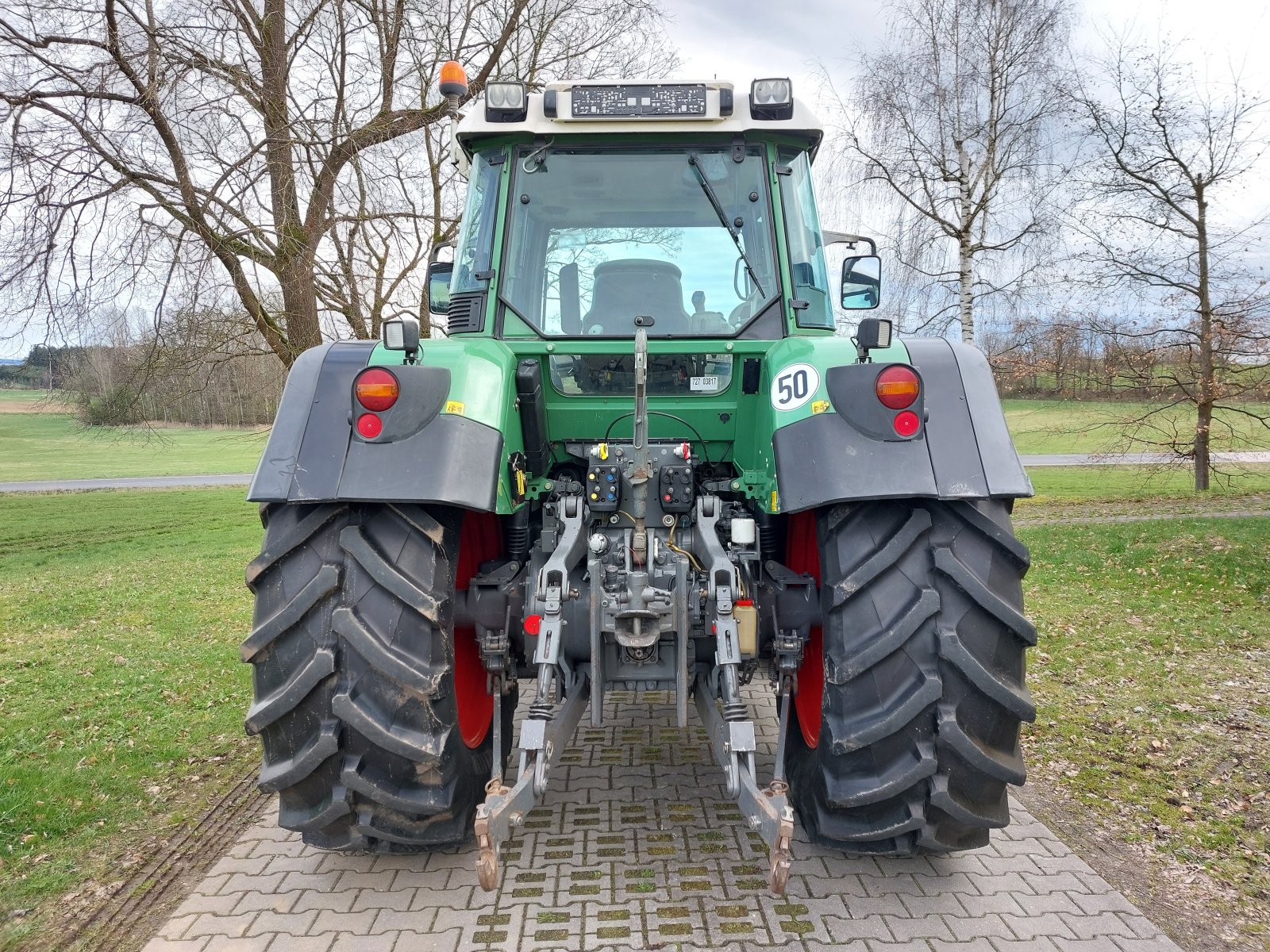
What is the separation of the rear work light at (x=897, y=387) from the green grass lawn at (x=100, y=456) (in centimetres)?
2142

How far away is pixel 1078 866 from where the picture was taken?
3160mm

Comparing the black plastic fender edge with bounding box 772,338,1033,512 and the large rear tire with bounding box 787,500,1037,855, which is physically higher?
the black plastic fender edge with bounding box 772,338,1033,512

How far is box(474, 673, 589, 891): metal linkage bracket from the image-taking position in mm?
2148

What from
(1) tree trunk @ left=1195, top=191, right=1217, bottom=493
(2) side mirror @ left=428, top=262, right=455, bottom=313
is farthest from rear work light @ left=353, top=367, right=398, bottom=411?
(1) tree trunk @ left=1195, top=191, right=1217, bottom=493

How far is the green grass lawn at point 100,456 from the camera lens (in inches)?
1006

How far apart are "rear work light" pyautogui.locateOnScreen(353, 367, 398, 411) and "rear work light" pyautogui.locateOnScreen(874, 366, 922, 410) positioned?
4.88ft

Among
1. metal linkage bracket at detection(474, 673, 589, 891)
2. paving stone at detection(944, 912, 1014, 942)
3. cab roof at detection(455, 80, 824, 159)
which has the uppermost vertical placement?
cab roof at detection(455, 80, 824, 159)

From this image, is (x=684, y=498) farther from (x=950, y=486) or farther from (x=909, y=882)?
(x=909, y=882)

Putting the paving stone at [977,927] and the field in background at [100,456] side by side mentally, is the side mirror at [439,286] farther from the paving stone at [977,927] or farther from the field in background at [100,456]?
the field in background at [100,456]

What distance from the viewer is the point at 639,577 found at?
8.81 ft

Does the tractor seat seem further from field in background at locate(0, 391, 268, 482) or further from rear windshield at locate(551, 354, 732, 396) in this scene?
field in background at locate(0, 391, 268, 482)

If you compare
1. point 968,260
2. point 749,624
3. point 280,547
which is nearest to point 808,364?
point 749,624

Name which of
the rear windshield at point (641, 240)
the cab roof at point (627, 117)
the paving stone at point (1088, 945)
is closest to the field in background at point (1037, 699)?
the paving stone at point (1088, 945)

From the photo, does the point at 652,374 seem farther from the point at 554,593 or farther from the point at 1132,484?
the point at 1132,484
